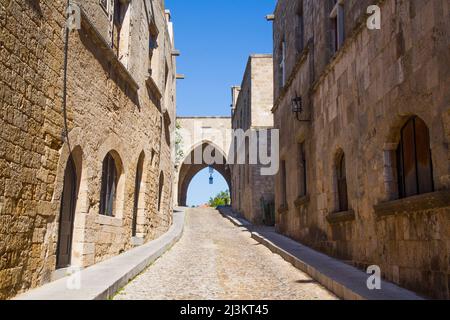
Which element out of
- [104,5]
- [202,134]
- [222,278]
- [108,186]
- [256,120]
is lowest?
[222,278]

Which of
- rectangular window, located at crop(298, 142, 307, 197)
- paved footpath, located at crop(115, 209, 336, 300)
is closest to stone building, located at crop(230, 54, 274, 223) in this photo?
rectangular window, located at crop(298, 142, 307, 197)

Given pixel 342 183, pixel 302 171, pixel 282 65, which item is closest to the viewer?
pixel 342 183

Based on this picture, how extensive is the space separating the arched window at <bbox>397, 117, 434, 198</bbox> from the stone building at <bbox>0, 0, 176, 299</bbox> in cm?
445

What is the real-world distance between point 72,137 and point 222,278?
3.02 metres

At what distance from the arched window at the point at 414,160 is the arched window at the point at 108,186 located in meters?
5.00

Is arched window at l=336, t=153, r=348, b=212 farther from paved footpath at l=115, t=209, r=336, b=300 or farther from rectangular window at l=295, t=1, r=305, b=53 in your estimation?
rectangular window at l=295, t=1, r=305, b=53

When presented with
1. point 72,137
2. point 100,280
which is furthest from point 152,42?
point 100,280

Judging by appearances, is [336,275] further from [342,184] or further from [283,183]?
[283,183]

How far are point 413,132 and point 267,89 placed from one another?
15198 millimetres

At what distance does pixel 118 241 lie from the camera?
28.5 ft

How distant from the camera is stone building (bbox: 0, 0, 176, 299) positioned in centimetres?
487

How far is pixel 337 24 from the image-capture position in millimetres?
9047
